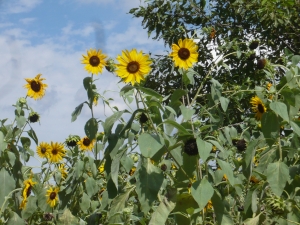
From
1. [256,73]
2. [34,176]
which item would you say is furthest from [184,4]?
[34,176]

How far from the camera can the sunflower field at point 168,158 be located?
186cm

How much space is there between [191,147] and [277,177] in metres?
0.33

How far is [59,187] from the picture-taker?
3207mm

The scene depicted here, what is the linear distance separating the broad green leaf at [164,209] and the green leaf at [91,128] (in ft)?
1.79

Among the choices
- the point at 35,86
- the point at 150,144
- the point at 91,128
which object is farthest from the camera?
the point at 35,86

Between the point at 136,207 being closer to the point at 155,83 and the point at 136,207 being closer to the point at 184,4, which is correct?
the point at 155,83

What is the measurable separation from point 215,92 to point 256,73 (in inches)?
138

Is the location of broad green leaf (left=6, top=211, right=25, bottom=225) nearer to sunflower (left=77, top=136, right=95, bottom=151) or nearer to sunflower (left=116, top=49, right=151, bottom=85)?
sunflower (left=77, top=136, right=95, bottom=151)

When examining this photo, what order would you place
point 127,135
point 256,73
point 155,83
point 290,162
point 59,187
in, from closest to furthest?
point 127,135 → point 290,162 → point 59,187 → point 256,73 → point 155,83

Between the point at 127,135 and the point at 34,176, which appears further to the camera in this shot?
the point at 34,176

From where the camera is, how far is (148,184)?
182cm

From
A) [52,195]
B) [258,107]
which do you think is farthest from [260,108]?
[52,195]

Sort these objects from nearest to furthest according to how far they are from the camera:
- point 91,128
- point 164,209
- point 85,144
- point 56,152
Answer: point 164,209 → point 91,128 → point 85,144 → point 56,152

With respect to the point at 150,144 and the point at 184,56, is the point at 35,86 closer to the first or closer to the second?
the point at 184,56
